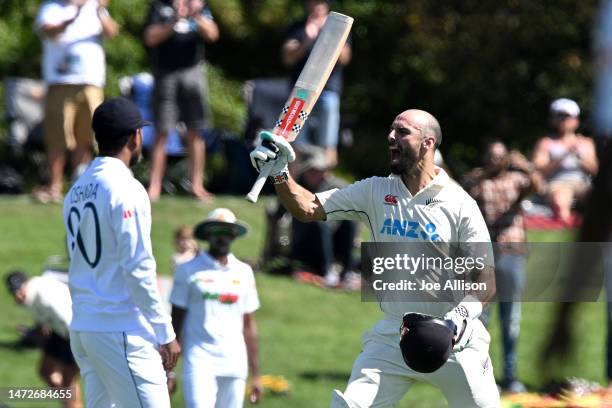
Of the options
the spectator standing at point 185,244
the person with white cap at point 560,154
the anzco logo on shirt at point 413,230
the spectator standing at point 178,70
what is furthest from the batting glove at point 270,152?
the spectator standing at point 178,70

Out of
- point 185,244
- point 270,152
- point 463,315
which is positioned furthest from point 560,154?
point 270,152

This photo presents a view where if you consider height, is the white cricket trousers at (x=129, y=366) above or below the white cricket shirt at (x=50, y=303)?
above

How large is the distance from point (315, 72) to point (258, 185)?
0.64m

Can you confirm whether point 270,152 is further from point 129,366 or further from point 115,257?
point 129,366

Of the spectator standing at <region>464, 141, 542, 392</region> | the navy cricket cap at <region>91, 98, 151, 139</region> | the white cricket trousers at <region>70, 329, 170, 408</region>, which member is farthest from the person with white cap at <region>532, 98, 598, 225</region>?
the white cricket trousers at <region>70, 329, 170, 408</region>

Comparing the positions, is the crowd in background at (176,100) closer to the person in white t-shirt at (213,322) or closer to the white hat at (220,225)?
the white hat at (220,225)

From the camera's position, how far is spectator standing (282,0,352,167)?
35.5 feet

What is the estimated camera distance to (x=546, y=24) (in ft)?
26.5

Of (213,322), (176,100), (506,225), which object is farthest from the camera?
(176,100)

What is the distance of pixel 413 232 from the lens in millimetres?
4902

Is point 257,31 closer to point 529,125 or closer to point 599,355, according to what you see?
point 529,125

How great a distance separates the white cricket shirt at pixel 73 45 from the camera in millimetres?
10797

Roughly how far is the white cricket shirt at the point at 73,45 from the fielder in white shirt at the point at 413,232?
6447 mm

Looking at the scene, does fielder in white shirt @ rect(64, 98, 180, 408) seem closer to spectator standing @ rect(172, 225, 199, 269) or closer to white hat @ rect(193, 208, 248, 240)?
white hat @ rect(193, 208, 248, 240)
